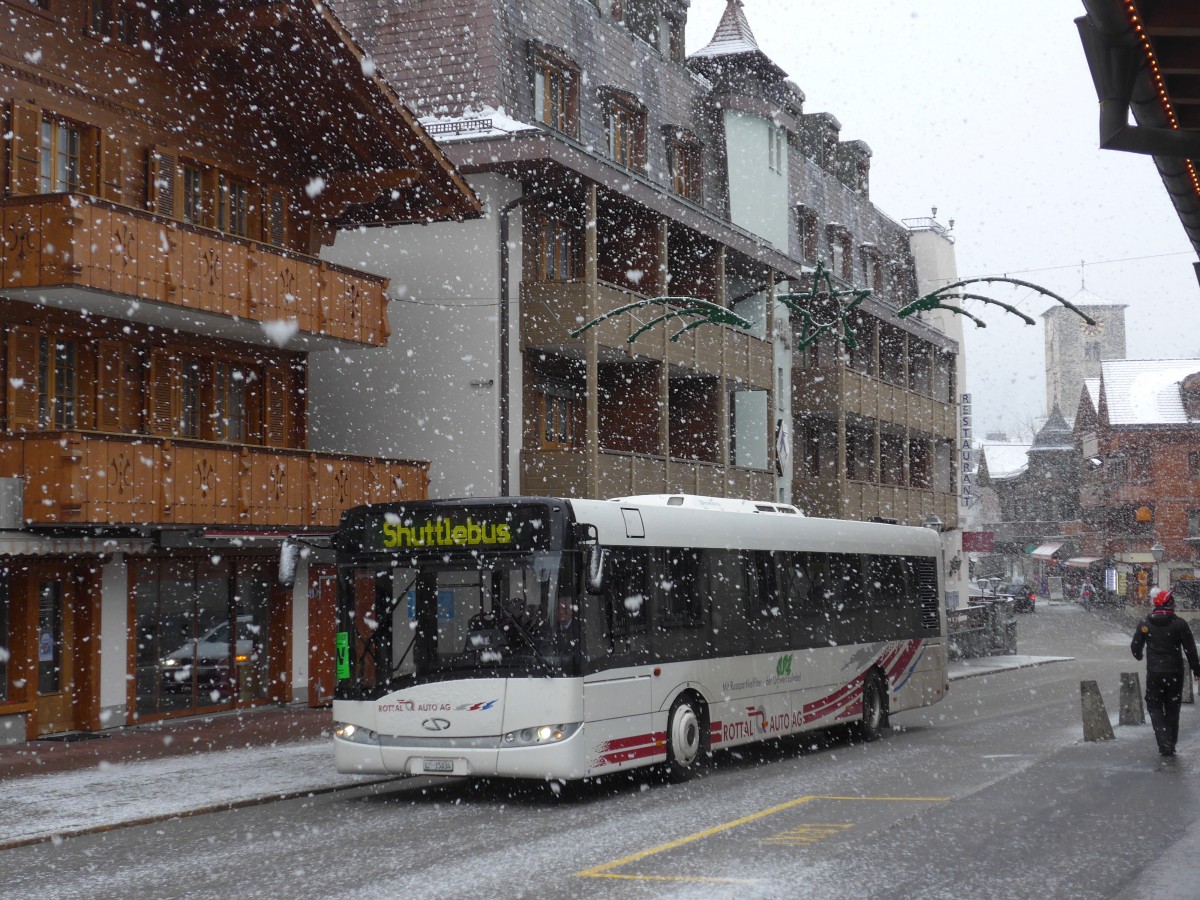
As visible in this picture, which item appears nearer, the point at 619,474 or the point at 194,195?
the point at 194,195

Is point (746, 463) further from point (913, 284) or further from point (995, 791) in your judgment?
point (995, 791)

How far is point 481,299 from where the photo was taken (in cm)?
2811

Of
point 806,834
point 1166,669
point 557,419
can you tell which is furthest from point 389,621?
point 557,419

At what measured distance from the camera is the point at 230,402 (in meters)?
24.7

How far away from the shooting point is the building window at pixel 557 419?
3016 centimetres

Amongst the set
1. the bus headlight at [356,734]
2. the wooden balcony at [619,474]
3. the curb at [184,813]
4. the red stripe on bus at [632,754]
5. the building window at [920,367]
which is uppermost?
the building window at [920,367]

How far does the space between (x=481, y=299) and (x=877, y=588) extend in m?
10.4

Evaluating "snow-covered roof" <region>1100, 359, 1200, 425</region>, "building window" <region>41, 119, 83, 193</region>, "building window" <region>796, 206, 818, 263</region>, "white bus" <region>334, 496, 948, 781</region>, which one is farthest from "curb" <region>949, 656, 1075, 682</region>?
"snow-covered roof" <region>1100, 359, 1200, 425</region>

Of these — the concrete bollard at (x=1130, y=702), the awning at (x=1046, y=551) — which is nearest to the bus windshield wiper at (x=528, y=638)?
the concrete bollard at (x=1130, y=702)

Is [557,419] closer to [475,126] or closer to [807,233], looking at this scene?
[475,126]

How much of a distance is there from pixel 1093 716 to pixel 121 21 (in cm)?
1631

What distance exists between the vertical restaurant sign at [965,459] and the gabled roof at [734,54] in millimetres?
21408

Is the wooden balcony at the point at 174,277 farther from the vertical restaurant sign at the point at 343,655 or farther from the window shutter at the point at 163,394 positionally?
the vertical restaurant sign at the point at 343,655

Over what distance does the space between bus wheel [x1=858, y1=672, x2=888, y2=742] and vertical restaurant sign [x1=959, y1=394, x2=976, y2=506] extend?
38105mm
